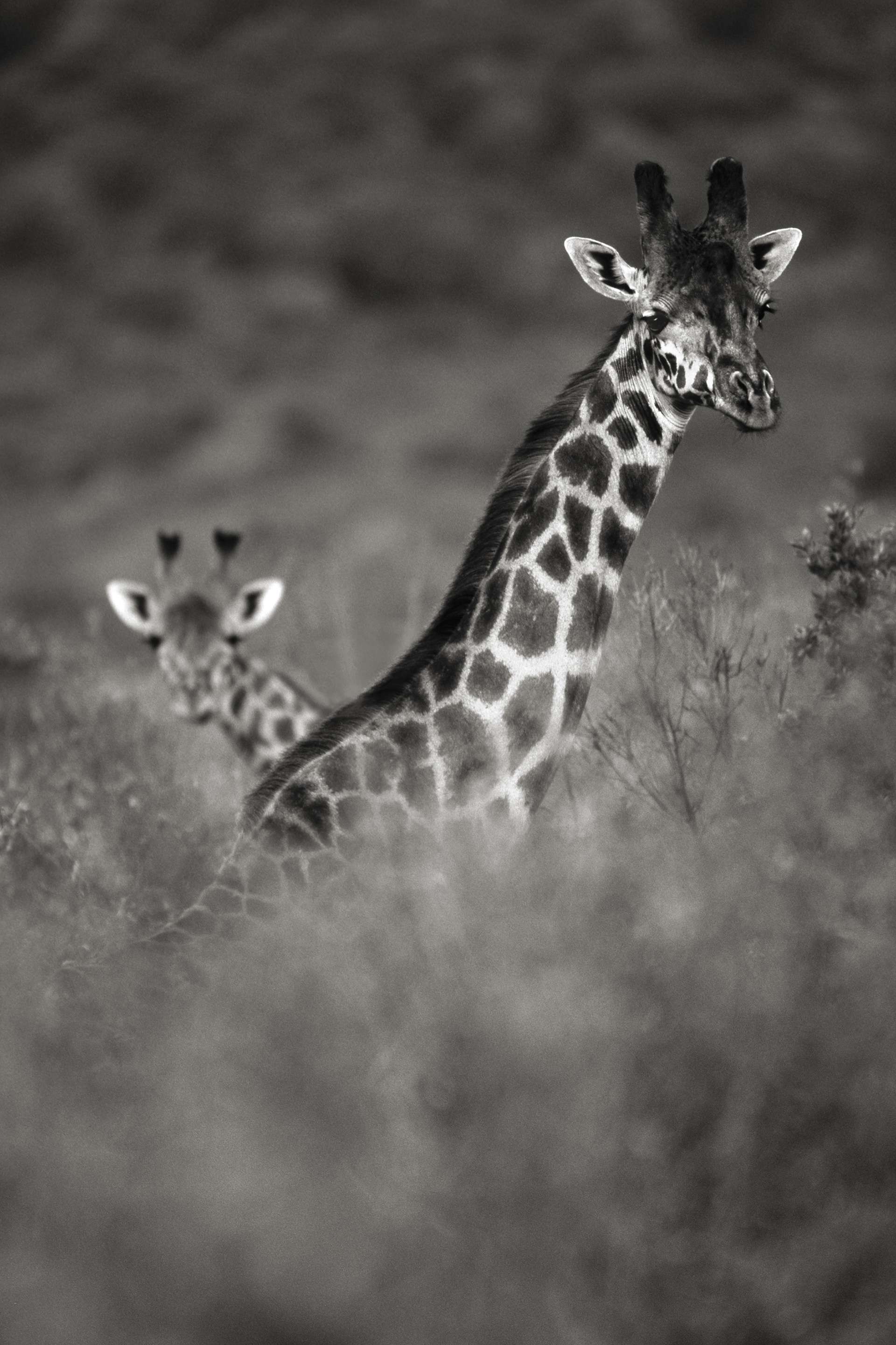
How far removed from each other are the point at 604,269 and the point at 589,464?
0.86m

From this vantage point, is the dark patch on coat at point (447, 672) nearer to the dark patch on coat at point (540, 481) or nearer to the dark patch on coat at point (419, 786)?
the dark patch on coat at point (419, 786)

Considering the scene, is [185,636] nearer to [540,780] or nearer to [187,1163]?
[540,780]

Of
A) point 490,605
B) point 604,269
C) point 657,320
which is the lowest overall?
point 490,605

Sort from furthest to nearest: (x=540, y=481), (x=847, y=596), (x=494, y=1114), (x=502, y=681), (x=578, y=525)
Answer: (x=847, y=596) → (x=540, y=481) → (x=578, y=525) → (x=502, y=681) → (x=494, y=1114)

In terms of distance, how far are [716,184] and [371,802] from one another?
3.05 meters

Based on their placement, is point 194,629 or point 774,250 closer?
point 774,250

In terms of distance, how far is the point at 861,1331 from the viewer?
417 cm

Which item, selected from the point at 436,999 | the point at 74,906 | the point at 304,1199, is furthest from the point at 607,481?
the point at 74,906

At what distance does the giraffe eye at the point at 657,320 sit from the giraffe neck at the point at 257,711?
19.5 feet

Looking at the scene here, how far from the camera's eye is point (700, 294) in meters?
6.11

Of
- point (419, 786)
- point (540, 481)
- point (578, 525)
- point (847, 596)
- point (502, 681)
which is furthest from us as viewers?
point (847, 596)

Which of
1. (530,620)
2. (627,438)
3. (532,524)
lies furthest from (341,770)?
(627,438)

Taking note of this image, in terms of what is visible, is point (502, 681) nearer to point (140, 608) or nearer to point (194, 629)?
point (194, 629)

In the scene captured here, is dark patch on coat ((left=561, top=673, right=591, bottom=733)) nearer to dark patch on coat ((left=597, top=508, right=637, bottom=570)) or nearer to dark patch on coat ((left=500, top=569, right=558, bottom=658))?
dark patch on coat ((left=500, top=569, right=558, bottom=658))
